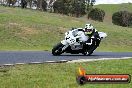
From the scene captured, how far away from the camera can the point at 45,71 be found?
1259 centimetres

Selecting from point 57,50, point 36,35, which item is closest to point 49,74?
point 57,50

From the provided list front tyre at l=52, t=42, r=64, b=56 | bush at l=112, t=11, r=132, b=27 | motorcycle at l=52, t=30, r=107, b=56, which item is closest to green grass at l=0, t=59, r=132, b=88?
front tyre at l=52, t=42, r=64, b=56

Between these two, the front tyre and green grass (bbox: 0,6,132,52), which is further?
green grass (bbox: 0,6,132,52)

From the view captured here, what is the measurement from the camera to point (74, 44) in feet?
68.9

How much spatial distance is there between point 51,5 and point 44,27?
2928 inches

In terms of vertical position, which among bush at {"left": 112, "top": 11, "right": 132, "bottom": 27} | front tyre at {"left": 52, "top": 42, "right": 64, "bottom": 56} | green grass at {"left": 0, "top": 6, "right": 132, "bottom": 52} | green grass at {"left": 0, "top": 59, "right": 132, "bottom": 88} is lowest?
bush at {"left": 112, "top": 11, "right": 132, "bottom": 27}

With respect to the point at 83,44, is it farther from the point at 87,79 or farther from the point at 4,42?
the point at 4,42

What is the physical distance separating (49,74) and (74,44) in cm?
916

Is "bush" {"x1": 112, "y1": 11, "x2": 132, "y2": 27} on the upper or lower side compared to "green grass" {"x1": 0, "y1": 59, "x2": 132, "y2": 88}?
lower

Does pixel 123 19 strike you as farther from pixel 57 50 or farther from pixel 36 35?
pixel 57 50

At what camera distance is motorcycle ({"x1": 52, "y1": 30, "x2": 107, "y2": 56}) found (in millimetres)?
20812

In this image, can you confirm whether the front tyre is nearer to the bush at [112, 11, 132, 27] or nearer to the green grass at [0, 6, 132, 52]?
the green grass at [0, 6, 132, 52]

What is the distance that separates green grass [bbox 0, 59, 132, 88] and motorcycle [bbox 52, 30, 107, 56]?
18.5 ft

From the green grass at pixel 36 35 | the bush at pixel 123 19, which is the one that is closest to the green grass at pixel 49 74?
the green grass at pixel 36 35
